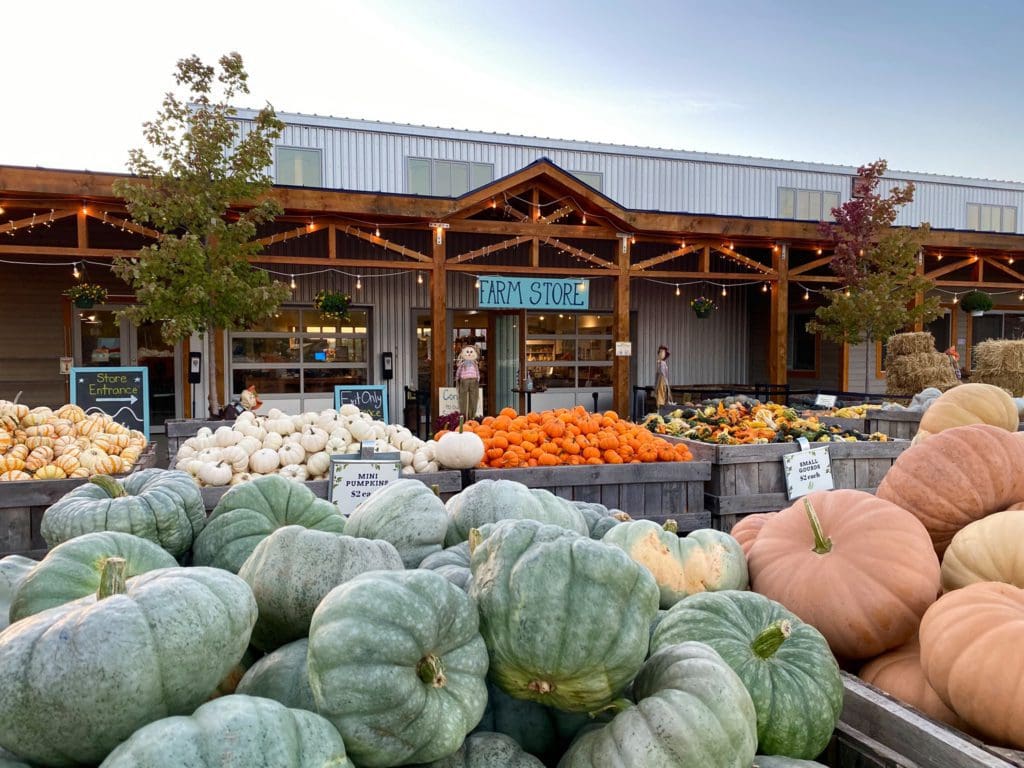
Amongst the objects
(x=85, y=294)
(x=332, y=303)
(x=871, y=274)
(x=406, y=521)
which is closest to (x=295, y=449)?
(x=406, y=521)

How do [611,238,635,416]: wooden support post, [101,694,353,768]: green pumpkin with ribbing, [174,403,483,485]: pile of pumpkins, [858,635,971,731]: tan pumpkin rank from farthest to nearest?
[611,238,635,416]: wooden support post → [174,403,483,485]: pile of pumpkins → [858,635,971,731]: tan pumpkin → [101,694,353,768]: green pumpkin with ribbing

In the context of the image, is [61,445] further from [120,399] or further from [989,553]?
[989,553]

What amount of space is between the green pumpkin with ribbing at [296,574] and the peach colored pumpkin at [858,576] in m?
1.23

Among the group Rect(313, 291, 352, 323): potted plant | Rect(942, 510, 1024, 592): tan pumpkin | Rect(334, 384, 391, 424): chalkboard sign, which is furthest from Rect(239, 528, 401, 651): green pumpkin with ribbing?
Rect(313, 291, 352, 323): potted plant

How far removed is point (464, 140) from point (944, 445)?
534 inches

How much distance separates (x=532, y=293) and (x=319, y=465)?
23.3 ft

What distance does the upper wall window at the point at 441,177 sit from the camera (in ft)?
46.5

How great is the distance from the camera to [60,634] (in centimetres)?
100

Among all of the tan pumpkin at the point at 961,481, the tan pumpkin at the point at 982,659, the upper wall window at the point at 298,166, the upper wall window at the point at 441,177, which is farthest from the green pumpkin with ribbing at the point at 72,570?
the upper wall window at the point at 441,177

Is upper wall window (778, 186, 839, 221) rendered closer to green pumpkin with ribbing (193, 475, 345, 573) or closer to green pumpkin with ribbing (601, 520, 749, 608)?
green pumpkin with ribbing (601, 520, 749, 608)

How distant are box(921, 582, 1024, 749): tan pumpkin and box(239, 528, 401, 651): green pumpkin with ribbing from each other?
132 cm

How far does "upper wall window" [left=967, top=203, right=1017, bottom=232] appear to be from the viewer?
19109 millimetres

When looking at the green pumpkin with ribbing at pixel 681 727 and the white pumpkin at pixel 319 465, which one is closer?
the green pumpkin with ribbing at pixel 681 727

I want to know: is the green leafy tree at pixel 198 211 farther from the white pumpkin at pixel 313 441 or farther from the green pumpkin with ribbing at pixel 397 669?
the green pumpkin with ribbing at pixel 397 669
